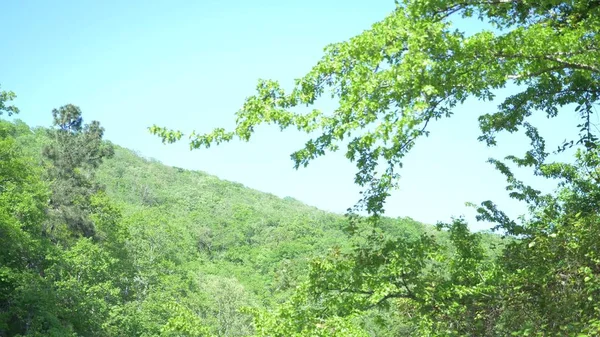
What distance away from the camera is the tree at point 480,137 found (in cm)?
495

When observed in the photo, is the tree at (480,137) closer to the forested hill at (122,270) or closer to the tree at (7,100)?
the forested hill at (122,270)

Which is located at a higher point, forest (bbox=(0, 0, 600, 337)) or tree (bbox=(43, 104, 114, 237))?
tree (bbox=(43, 104, 114, 237))

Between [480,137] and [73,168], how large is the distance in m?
33.1

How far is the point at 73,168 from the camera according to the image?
121ft

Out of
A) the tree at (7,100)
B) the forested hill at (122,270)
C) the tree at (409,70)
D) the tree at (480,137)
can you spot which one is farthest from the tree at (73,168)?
the tree at (409,70)

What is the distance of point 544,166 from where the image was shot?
9.95 m

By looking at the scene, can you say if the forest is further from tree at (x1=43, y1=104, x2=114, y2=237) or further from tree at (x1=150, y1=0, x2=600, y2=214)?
tree at (x1=43, y1=104, x2=114, y2=237)

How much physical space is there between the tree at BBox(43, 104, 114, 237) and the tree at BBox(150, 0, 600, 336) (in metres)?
27.2

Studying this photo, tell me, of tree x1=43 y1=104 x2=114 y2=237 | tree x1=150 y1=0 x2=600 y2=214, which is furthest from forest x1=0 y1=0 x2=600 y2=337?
tree x1=43 y1=104 x2=114 y2=237

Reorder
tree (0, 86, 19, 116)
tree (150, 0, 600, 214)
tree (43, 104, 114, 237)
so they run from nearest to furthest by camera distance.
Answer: tree (150, 0, 600, 214), tree (0, 86, 19, 116), tree (43, 104, 114, 237)

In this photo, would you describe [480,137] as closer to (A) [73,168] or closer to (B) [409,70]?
(B) [409,70]

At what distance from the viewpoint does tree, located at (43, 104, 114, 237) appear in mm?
33219

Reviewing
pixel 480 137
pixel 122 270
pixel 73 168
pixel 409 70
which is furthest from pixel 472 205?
pixel 73 168

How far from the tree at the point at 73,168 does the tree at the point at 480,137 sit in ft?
89.3
